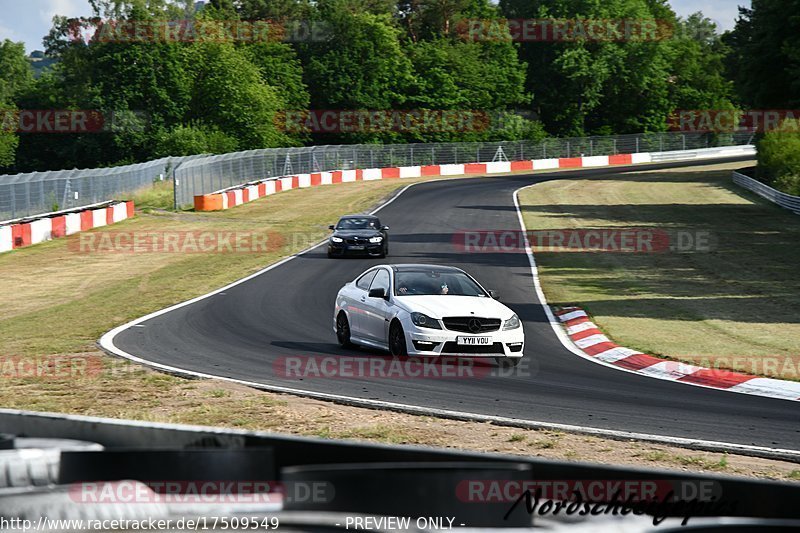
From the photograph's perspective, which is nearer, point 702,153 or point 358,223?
point 358,223

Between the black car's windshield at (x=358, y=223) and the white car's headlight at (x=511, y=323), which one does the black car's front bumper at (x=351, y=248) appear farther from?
the white car's headlight at (x=511, y=323)

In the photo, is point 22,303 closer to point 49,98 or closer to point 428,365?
point 428,365

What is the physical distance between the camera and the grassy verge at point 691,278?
16.6m

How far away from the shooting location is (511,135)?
93.9 m

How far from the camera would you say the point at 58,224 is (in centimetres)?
3706

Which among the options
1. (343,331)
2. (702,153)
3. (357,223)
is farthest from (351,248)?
(702,153)

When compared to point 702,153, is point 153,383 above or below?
below

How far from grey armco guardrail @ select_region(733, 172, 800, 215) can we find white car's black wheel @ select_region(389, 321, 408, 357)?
101ft

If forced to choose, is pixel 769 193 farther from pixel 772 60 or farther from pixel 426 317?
pixel 426 317

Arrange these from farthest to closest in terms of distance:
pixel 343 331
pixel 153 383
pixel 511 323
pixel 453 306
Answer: pixel 343 331 → pixel 453 306 → pixel 511 323 → pixel 153 383

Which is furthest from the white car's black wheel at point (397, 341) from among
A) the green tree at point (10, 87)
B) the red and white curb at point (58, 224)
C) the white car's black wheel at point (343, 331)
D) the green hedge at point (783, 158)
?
the green tree at point (10, 87)

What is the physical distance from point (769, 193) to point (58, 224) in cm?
3113

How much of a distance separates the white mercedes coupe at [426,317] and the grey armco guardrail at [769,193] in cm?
2933

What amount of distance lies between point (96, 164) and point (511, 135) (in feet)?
118
